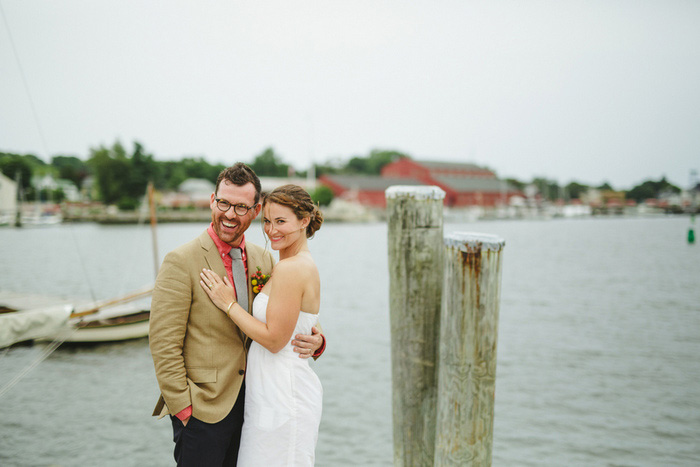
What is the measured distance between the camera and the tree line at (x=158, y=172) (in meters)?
84.9

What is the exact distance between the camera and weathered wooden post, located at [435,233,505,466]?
10.6 feet

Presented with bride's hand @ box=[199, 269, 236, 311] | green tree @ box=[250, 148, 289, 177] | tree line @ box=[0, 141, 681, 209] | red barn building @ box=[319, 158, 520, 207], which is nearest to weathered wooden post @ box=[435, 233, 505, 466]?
bride's hand @ box=[199, 269, 236, 311]

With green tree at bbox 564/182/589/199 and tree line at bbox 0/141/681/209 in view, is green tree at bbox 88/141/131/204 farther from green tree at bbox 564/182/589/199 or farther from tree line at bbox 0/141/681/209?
green tree at bbox 564/182/589/199

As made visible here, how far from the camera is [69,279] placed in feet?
101

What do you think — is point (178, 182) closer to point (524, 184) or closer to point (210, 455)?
point (210, 455)

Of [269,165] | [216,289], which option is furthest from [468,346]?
[269,165]

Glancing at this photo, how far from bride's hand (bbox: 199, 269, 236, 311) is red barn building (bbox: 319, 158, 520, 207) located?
89022mm

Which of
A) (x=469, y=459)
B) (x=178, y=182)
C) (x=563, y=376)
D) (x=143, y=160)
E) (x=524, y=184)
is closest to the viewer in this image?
(x=469, y=459)

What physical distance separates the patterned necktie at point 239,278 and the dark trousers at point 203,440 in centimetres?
63

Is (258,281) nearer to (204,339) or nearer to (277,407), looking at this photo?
(204,339)

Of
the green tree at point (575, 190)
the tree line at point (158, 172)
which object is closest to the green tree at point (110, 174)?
the tree line at point (158, 172)

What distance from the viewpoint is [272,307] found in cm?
271

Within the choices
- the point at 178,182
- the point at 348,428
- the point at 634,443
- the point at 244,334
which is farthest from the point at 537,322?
the point at 178,182

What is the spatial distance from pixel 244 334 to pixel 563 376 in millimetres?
10678
